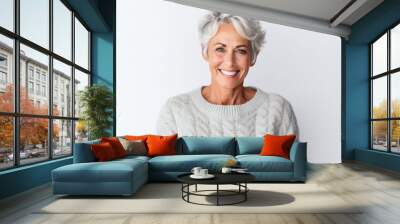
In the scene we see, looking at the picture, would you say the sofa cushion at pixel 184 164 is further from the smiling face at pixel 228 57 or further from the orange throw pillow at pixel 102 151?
the smiling face at pixel 228 57

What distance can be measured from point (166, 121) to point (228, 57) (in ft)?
6.30

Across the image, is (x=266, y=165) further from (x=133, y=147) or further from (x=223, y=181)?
(x=133, y=147)

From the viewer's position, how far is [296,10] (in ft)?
26.6

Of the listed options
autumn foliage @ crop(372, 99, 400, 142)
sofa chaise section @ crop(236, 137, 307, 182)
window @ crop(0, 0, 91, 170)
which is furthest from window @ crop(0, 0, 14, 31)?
autumn foliage @ crop(372, 99, 400, 142)

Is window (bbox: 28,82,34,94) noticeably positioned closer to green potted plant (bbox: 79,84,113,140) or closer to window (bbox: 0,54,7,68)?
Result: window (bbox: 0,54,7,68)

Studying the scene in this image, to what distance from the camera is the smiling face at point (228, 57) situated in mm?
8250

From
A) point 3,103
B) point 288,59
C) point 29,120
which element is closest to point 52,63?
point 29,120

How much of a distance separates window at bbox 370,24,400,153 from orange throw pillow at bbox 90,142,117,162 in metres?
5.80

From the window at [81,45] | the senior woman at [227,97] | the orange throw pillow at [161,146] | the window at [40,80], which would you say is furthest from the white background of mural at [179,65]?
the orange throw pillow at [161,146]

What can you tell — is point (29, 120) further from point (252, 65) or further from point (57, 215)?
point (252, 65)

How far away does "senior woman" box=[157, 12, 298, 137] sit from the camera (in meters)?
8.10

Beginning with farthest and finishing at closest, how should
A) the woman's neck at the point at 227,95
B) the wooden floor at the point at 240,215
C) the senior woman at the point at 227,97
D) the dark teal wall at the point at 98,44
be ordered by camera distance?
the woman's neck at the point at 227,95 < the senior woman at the point at 227,97 < the dark teal wall at the point at 98,44 < the wooden floor at the point at 240,215

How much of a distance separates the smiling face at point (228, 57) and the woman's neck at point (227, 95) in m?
0.10

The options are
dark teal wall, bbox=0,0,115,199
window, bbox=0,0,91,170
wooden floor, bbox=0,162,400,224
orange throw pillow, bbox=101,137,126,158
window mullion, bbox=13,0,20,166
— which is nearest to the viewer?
wooden floor, bbox=0,162,400,224
